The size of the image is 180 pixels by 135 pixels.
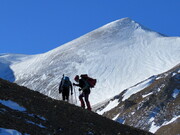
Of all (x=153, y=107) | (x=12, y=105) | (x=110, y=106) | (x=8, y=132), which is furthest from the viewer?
(x=110, y=106)

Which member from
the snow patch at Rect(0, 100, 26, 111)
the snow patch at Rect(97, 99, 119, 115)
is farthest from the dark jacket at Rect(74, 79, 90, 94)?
the snow patch at Rect(97, 99, 119, 115)

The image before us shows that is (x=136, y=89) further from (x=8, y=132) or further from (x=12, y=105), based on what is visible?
A: (x=8, y=132)

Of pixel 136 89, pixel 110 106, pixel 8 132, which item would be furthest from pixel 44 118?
pixel 136 89

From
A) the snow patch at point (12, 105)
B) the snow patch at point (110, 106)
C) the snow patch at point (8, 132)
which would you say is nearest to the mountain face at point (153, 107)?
the snow patch at point (110, 106)

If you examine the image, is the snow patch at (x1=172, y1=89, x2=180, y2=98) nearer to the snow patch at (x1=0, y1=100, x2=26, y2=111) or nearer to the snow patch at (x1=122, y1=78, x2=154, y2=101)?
the snow patch at (x1=122, y1=78, x2=154, y2=101)

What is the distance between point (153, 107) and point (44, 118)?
416 feet

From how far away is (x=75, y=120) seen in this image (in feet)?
74.7

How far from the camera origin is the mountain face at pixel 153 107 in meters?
133

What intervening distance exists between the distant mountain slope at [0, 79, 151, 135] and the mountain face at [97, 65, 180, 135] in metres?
96.6

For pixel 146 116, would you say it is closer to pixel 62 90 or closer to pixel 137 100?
pixel 137 100

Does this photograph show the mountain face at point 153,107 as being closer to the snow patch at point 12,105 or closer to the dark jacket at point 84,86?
the dark jacket at point 84,86

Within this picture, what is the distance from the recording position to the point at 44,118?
20.8 metres

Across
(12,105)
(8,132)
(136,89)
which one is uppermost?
(136,89)

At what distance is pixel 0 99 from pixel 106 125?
617 cm
